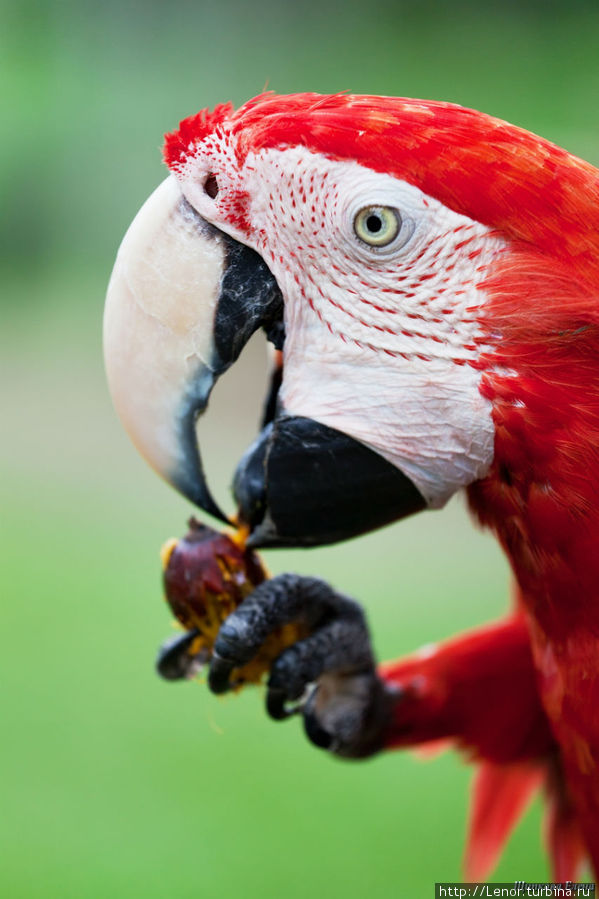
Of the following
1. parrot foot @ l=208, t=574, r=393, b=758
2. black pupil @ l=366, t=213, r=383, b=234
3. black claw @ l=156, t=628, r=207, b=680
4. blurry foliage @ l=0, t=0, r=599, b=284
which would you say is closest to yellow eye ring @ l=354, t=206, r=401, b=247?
black pupil @ l=366, t=213, r=383, b=234

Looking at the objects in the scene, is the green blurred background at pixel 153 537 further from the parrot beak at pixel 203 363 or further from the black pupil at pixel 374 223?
the black pupil at pixel 374 223

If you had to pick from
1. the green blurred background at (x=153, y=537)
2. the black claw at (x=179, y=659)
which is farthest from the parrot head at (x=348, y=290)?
the green blurred background at (x=153, y=537)

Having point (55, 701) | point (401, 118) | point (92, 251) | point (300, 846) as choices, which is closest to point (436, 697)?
point (401, 118)

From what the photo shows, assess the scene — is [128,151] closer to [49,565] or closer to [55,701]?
[49,565]

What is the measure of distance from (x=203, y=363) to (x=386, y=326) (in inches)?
6.1

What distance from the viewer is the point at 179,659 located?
3.27ft

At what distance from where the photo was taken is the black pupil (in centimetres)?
71

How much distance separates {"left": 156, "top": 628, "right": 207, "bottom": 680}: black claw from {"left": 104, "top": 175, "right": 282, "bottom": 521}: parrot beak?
289mm

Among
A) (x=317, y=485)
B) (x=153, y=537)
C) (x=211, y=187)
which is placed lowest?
(x=153, y=537)

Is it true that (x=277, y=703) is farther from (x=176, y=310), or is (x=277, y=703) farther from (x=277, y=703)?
(x=176, y=310)

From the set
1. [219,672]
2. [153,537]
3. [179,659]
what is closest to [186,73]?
[153,537]

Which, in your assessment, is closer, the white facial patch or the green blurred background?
the white facial patch

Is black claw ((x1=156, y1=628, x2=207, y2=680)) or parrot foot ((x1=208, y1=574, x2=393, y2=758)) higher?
parrot foot ((x1=208, y1=574, x2=393, y2=758))

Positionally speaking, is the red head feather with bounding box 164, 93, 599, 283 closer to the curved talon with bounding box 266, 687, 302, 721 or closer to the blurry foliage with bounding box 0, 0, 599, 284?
the curved talon with bounding box 266, 687, 302, 721
